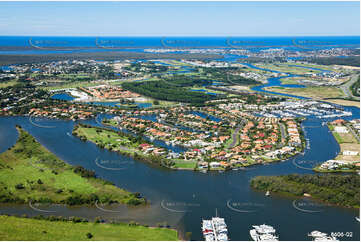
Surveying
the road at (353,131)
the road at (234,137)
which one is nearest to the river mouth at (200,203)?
the road at (234,137)

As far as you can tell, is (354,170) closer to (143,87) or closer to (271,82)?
(143,87)

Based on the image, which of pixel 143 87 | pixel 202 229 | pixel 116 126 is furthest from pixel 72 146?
pixel 143 87

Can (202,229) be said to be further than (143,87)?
No

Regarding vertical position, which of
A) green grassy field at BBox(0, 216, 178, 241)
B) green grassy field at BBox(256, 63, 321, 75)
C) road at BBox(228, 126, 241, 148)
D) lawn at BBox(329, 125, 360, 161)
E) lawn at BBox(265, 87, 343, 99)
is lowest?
green grassy field at BBox(0, 216, 178, 241)

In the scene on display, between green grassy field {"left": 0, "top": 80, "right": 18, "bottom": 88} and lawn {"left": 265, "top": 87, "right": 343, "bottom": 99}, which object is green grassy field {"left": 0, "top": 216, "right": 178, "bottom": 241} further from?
green grassy field {"left": 0, "top": 80, "right": 18, "bottom": 88}

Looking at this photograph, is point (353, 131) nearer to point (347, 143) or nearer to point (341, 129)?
point (341, 129)

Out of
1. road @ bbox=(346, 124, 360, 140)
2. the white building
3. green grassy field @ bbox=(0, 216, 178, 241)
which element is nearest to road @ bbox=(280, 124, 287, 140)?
the white building
